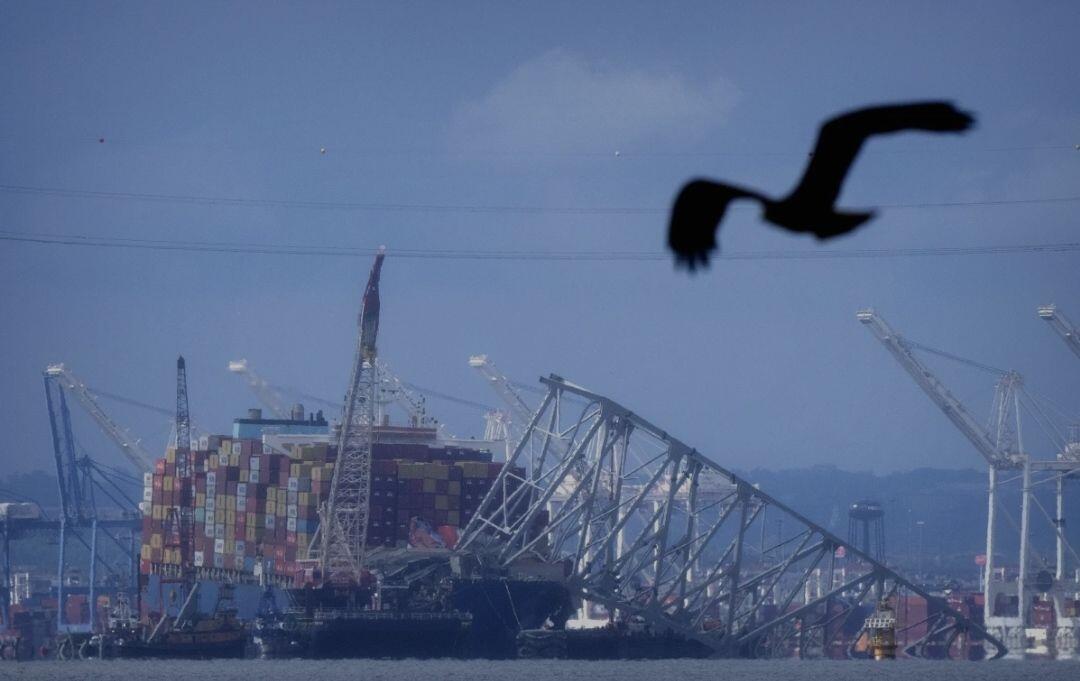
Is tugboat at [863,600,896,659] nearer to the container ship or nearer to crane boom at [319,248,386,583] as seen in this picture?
the container ship

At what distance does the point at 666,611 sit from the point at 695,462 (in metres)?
8.38

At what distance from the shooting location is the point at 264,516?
8406 centimetres

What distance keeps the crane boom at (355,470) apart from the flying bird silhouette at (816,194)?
67.7 m

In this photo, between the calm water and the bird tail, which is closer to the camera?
the bird tail

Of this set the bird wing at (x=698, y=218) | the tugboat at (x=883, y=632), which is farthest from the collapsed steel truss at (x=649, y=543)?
the bird wing at (x=698, y=218)

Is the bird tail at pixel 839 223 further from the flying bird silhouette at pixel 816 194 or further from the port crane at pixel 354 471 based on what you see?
the port crane at pixel 354 471

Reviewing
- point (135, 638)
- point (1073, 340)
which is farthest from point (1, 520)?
point (1073, 340)

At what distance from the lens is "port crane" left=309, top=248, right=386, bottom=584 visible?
71.6 metres

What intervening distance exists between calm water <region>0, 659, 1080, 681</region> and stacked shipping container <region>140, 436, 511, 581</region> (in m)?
7.54

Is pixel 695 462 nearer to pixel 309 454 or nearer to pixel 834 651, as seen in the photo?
pixel 309 454

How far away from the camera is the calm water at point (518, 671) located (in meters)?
60.7

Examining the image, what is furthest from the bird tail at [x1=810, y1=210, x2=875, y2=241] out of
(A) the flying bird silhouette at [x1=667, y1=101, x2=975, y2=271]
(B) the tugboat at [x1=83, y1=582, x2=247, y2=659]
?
(B) the tugboat at [x1=83, y1=582, x2=247, y2=659]

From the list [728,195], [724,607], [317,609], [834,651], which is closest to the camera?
[728,195]

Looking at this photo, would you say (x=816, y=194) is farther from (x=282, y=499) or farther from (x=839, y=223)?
(x=282, y=499)
